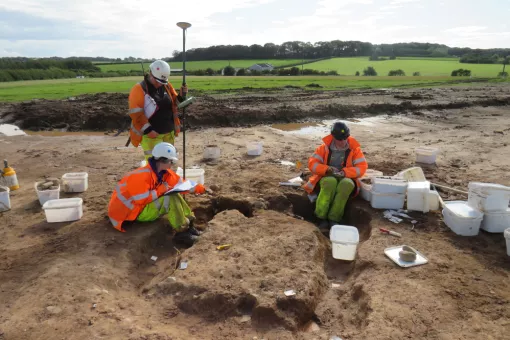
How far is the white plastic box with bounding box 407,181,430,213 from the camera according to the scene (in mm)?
5262

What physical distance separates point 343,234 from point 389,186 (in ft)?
3.68

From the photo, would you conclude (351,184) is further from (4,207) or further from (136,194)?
(4,207)

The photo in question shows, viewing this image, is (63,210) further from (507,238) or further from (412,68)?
(412,68)

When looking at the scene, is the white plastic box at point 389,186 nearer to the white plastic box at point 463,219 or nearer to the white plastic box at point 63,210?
the white plastic box at point 463,219

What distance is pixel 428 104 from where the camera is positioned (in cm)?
1616

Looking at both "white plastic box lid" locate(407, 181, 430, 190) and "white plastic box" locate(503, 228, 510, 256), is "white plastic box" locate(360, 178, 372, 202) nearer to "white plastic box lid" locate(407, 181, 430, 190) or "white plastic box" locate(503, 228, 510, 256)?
"white plastic box lid" locate(407, 181, 430, 190)

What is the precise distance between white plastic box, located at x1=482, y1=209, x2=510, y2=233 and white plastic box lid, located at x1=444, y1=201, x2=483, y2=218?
119mm

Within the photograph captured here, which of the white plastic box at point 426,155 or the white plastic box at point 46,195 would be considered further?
the white plastic box at point 426,155

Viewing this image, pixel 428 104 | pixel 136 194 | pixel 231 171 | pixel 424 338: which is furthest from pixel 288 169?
pixel 428 104

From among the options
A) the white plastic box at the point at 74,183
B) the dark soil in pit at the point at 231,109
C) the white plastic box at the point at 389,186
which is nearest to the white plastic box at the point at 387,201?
the white plastic box at the point at 389,186

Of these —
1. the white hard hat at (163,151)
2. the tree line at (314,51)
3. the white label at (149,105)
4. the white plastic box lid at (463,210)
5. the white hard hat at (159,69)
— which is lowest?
the white plastic box lid at (463,210)

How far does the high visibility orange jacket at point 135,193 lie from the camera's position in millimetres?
4508

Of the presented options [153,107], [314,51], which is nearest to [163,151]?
[153,107]

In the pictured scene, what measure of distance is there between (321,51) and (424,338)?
57560 mm
